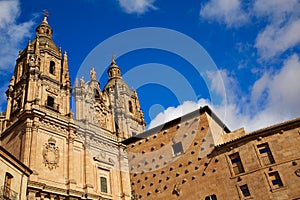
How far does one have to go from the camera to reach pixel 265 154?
76.5ft

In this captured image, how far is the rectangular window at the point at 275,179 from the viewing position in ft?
71.8

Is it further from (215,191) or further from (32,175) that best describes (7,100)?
(215,191)

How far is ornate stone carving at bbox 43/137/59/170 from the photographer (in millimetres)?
24031

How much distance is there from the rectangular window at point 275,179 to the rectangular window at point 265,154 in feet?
2.94

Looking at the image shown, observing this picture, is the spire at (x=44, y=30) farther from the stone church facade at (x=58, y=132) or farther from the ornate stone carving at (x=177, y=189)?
the ornate stone carving at (x=177, y=189)

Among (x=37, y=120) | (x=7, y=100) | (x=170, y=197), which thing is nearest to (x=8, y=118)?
(x=7, y=100)

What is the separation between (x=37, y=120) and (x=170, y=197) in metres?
13.0

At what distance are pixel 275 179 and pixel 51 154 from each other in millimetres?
17563

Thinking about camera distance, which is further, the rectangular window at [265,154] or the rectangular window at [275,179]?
the rectangular window at [265,154]

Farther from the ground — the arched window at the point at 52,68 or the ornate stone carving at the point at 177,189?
the arched window at the point at 52,68

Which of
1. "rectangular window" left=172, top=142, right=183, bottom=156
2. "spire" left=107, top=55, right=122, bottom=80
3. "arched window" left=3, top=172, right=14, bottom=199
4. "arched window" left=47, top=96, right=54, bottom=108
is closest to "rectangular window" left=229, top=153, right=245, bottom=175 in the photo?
"rectangular window" left=172, top=142, right=183, bottom=156

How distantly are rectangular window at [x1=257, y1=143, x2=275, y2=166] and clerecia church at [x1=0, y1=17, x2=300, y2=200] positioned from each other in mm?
72

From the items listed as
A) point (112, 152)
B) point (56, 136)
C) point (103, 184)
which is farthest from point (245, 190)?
point (56, 136)

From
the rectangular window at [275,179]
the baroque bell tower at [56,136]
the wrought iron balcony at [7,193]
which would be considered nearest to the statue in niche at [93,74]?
the baroque bell tower at [56,136]
